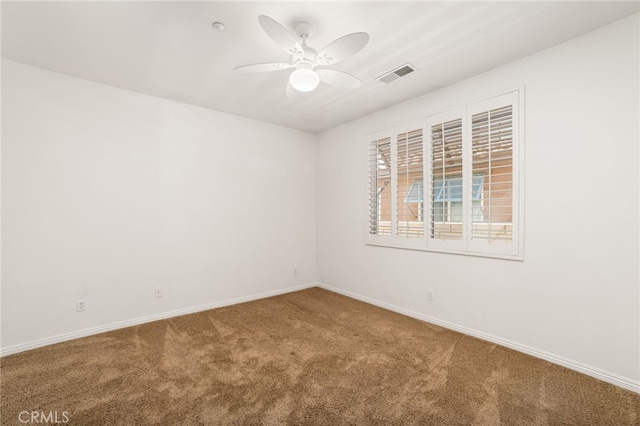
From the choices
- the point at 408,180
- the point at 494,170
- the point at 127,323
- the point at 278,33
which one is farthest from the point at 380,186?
the point at 127,323

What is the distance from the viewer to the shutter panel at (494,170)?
2.65m

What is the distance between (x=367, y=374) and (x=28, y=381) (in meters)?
2.54

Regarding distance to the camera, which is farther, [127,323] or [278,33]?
[127,323]

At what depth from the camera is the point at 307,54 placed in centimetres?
212

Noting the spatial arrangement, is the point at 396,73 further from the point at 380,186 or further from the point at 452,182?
the point at 380,186

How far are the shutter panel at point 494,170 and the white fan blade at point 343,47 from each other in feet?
5.47

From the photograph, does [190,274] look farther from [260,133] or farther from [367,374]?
[367,374]

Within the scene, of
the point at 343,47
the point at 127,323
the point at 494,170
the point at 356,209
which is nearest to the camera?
the point at 343,47

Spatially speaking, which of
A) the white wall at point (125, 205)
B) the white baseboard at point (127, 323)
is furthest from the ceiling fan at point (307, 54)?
the white baseboard at point (127, 323)

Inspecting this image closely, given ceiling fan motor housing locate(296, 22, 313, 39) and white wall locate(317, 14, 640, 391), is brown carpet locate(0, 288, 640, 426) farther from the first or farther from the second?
ceiling fan motor housing locate(296, 22, 313, 39)

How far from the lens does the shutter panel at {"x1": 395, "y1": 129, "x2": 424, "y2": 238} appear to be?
3402 millimetres

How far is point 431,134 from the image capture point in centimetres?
326

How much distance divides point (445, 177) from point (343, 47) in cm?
188

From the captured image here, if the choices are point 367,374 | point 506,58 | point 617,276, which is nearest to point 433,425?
point 367,374
